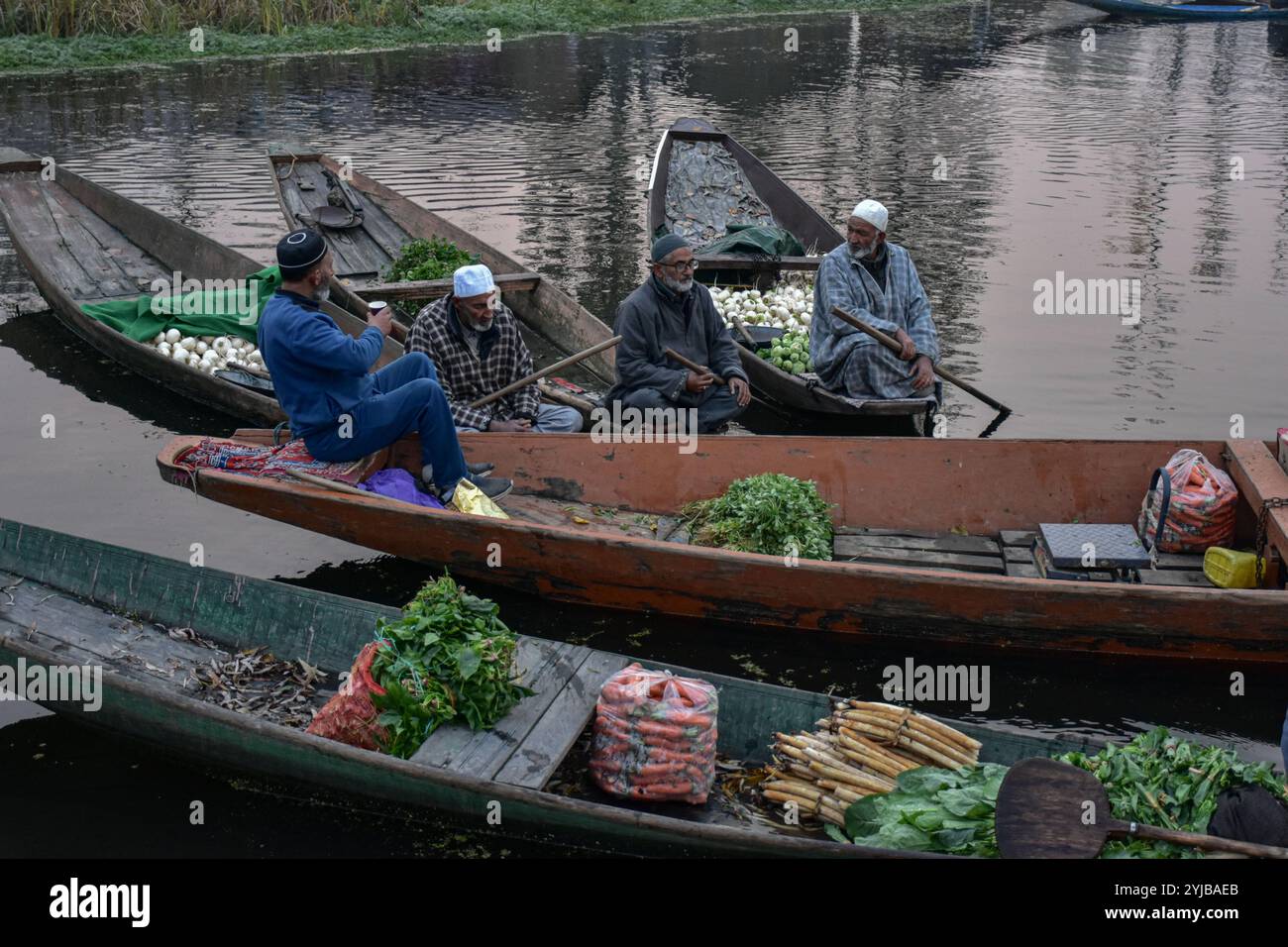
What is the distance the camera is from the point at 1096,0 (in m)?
31.5

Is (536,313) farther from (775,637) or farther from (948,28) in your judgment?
(948,28)

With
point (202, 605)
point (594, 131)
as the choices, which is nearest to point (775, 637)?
point (202, 605)

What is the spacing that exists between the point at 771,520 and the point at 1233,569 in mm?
2222

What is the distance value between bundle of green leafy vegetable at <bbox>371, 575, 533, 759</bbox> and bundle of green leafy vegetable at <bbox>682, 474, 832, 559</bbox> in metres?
1.79

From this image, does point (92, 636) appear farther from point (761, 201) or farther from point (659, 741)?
point (761, 201)

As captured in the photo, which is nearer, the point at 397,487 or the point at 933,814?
the point at 933,814

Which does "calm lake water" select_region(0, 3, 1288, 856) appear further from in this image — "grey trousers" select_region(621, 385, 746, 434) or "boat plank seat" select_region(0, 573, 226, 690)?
"grey trousers" select_region(621, 385, 746, 434)

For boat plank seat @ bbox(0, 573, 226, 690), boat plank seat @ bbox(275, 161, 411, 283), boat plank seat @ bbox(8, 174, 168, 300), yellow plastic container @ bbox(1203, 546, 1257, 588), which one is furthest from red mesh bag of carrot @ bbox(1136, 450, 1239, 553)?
boat plank seat @ bbox(8, 174, 168, 300)

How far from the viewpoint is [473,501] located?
22.9 ft

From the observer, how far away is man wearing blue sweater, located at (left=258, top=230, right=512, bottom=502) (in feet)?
21.2

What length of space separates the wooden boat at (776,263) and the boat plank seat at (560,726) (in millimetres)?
3407

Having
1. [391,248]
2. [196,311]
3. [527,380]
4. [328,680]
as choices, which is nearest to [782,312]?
[527,380]

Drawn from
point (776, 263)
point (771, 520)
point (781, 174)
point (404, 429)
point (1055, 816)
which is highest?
point (781, 174)

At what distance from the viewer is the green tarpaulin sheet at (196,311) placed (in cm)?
970
